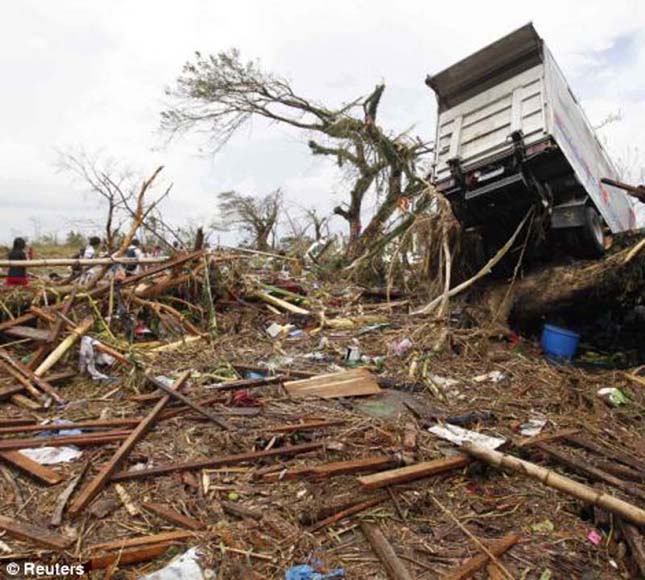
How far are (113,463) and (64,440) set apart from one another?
2.18 ft

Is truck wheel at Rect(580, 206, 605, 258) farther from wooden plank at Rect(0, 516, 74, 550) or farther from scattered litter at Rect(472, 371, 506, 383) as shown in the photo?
wooden plank at Rect(0, 516, 74, 550)

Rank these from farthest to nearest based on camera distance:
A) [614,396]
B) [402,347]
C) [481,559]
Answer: [402,347] → [614,396] → [481,559]

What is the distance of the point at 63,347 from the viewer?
5055mm

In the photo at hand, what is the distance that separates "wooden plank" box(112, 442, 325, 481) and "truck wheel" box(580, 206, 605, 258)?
4.54m

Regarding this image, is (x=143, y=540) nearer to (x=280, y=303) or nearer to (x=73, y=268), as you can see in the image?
(x=73, y=268)

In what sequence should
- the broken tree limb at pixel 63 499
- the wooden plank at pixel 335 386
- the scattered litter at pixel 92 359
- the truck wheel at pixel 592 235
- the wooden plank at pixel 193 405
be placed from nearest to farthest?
the broken tree limb at pixel 63 499, the wooden plank at pixel 193 405, the wooden plank at pixel 335 386, the scattered litter at pixel 92 359, the truck wheel at pixel 592 235

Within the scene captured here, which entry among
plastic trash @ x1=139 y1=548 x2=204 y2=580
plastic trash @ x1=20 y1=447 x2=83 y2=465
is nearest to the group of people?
plastic trash @ x1=20 y1=447 x2=83 y2=465

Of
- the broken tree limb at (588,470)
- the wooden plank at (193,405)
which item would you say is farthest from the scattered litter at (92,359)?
the broken tree limb at (588,470)

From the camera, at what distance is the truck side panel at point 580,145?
5.55 meters

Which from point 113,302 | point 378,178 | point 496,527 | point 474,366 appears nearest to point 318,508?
point 496,527

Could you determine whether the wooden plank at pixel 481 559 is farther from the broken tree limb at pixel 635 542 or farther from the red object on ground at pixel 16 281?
the red object on ground at pixel 16 281

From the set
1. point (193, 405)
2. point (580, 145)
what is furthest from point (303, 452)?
point (580, 145)

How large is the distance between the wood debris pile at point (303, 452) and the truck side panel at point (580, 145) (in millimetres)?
2311

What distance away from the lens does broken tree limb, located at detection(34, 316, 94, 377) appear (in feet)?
15.7
